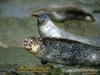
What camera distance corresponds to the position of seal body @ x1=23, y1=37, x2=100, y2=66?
6.36 m

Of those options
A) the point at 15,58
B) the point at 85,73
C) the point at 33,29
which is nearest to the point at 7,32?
the point at 33,29

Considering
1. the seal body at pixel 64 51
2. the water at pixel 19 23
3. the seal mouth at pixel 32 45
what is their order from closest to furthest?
the seal body at pixel 64 51, the seal mouth at pixel 32 45, the water at pixel 19 23

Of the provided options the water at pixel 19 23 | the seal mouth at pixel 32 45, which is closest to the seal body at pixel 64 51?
the seal mouth at pixel 32 45

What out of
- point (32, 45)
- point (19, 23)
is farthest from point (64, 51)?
point (19, 23)

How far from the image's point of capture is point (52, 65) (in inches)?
245

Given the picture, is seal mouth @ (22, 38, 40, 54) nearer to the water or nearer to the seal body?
the seal body

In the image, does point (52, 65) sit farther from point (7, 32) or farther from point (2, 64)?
point (7, 32)

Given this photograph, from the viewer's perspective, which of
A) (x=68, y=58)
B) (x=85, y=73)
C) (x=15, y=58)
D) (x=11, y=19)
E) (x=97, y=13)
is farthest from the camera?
(x=97, y=13)

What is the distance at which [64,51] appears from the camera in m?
6.48

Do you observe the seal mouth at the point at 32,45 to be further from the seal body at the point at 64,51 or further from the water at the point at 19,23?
the water at the point at 19,23

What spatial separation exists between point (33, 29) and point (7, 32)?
61 centimetres

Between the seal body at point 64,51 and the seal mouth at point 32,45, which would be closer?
the seal body at point 64,51

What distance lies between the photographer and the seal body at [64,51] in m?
6.36

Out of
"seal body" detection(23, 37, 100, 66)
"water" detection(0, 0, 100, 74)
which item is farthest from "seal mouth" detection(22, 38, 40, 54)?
"water" detection(0, 0, 100, 74)
